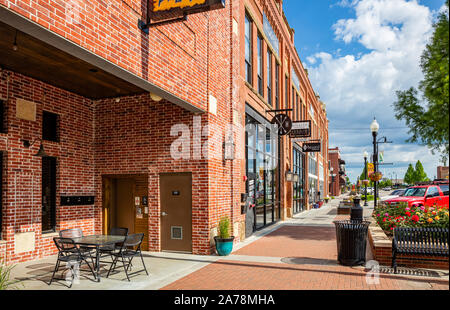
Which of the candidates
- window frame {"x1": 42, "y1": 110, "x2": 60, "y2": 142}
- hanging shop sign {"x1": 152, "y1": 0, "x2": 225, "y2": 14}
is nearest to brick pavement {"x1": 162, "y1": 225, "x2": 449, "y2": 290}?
hanging shop sign {"x1": 152, "y1": 0, "x2": 225, "y2": 14}

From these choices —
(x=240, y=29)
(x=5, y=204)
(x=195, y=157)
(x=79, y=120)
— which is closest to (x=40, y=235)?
(x=5, y=204)

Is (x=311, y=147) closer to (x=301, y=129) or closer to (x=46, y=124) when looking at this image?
(x=301, y=129)

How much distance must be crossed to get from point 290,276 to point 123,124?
6583 mm

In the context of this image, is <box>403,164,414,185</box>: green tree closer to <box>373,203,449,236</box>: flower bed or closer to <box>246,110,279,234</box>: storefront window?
<box>373,203,449,236</box>: flower bed

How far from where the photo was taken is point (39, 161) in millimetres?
9375

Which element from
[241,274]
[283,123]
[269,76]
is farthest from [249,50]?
[241,274]

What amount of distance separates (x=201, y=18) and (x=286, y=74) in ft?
44.2

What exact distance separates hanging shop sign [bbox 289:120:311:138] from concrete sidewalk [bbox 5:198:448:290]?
1078cm

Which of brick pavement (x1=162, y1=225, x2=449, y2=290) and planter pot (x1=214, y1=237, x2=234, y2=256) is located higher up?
planter pot (x1=214, y1=237, x2=234, y2=256)

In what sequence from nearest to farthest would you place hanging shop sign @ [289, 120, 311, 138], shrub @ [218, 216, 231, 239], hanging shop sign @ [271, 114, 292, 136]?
shrub @ [218, 216, 231, 239], hanging shop sign @ [271, 114, 292, 136], hanging shop sign @ [289, 120, 311, 138]

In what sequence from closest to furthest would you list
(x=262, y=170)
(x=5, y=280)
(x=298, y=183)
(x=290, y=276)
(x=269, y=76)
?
(x=5, y=280)
(x=290, y=276)
(x=262, y=170)
(x=269, y=76)
(x=298, y=183)

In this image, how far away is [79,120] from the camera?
1099cm

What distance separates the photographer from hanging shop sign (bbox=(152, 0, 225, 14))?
21.8 feet

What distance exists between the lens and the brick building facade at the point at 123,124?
287 inches
